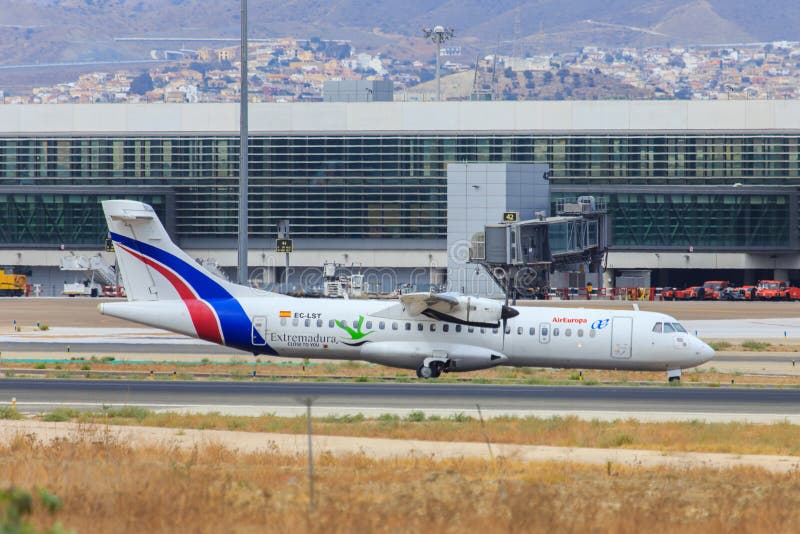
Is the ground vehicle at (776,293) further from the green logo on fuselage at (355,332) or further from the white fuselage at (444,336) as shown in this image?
the green logo on fuselage at (355,332)

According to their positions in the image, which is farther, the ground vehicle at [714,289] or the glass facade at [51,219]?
the glass facade at [51,219]

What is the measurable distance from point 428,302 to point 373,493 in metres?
22.5

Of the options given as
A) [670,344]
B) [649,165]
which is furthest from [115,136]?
[670,344]

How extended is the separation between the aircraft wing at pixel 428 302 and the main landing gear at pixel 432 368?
5.96 feet

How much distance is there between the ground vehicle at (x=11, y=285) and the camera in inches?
4242

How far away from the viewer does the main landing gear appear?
42.1m

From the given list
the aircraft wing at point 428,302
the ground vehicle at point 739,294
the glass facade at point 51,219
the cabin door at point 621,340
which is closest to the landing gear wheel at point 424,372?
the aircraft wing at point 428,302

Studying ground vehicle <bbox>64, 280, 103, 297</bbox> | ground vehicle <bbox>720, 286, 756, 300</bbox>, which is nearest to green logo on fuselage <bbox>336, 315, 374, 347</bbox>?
ground vehicle <bbox>64, 280, 103, 297</bbox>

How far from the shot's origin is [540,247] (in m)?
86.2

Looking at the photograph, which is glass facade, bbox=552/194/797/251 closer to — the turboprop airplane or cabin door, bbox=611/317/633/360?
the turboprop airplane

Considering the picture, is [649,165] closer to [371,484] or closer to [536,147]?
[536,147]

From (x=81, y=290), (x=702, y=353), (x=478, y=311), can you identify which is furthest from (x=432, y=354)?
(x=81, y=290)

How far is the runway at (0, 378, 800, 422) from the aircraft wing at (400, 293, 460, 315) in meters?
3.27

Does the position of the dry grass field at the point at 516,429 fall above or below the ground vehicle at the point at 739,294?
above
